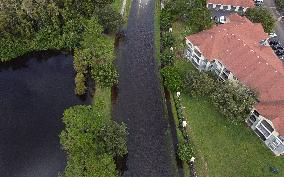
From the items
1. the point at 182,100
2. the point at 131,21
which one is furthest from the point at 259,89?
the point at 131,21

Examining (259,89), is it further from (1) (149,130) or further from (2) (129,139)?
(2) (129,139)

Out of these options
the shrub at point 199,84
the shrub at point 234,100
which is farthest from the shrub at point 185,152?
the shrub at point 199,84

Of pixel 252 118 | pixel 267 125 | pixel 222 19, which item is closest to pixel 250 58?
pixel 252 118

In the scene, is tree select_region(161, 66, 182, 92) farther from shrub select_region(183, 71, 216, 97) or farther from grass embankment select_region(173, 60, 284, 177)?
grass embankment select_region(173, 60, 284, 177)

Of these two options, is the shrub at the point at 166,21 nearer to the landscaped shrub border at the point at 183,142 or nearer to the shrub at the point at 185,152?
the landscaped shrub border at the point at 183,142

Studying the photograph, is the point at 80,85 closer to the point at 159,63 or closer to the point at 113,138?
the point at 113,138

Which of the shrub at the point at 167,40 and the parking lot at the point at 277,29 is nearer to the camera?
the shrub at the point at 167,40
